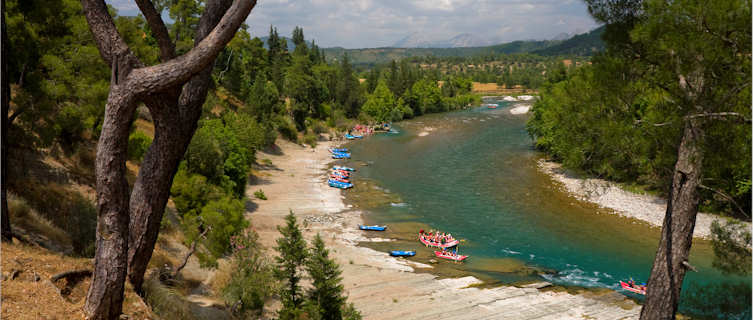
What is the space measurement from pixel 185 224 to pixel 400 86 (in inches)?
3350

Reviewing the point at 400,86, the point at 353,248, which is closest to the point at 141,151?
the point at 353,248

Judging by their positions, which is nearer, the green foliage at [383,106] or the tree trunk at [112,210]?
the tree trunk at [112,210]

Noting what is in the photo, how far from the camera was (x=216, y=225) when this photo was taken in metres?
22.6

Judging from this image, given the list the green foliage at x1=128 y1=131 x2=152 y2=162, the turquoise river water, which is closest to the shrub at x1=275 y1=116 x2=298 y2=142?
the turquoise river water

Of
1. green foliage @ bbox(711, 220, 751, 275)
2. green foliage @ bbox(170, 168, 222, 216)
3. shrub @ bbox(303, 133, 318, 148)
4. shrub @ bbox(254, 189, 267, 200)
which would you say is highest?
green foliage @ bbox(711, 220, 751, 275)

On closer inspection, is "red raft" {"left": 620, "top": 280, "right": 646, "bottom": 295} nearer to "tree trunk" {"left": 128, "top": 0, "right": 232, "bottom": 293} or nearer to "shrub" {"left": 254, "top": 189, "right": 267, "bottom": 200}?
"tree trunk" {"left": 128, "top": 0, "right": 232, "bottom": 293}

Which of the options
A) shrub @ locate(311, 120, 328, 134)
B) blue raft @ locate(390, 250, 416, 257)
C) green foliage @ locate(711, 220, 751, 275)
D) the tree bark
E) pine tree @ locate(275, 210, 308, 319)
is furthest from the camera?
shrub @ locate(311, 120, 328, 134)

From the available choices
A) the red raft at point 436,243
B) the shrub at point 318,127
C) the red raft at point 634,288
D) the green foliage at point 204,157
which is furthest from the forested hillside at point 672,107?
the shrub at point 318,127

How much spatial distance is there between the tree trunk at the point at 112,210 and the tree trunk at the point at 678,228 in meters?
8.71

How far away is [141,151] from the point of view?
25.2 m

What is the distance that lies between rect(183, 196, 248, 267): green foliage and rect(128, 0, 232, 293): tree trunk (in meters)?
14.2

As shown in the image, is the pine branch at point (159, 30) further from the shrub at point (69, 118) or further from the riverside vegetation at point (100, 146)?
the shrub at point (69, 118)

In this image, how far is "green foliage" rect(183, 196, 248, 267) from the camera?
21.9m

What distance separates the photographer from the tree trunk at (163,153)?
264 inches
